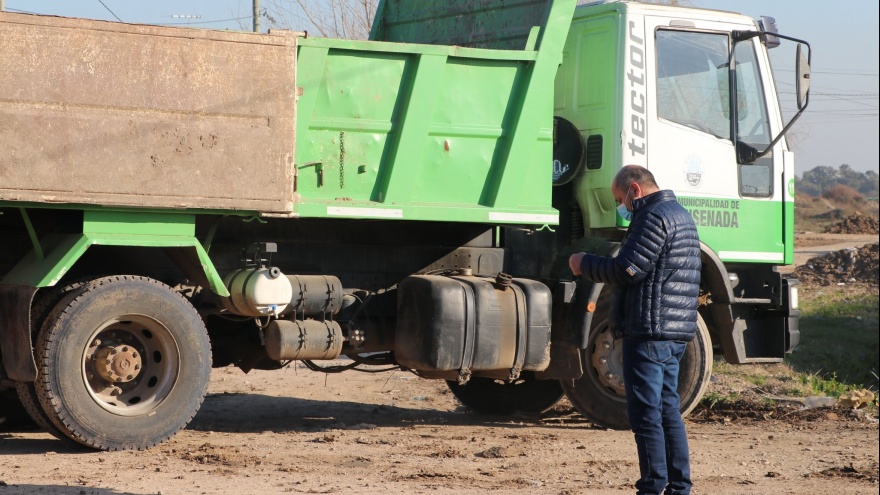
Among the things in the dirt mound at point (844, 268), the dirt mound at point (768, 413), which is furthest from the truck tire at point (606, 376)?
the dirt mound at point (844, 268)

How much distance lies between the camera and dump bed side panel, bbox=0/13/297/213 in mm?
6277

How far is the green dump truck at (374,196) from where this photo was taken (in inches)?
259

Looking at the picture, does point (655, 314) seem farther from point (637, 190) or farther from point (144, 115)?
point (144, 115)

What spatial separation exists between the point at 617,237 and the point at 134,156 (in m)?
3.54

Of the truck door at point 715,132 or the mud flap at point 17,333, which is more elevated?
the truck door at point 715,132

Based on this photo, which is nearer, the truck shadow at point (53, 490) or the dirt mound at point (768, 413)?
the truck shadow at point (53, 490)

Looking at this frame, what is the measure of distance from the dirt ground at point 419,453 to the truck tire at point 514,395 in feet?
0.37

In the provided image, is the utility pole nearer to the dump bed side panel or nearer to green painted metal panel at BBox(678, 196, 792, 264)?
green painted metal panel at BBox(678, 196, 792, 264)

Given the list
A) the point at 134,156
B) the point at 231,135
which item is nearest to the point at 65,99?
the point at 134,156

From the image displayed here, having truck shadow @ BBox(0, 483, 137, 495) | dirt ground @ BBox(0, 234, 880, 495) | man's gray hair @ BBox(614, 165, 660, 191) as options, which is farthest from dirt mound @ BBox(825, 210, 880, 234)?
truck shadow @ BBox(0, 483, 137, 495)

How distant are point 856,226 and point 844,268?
1570cm

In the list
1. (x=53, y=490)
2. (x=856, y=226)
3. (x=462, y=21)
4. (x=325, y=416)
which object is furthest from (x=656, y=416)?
(x=856, y=226)

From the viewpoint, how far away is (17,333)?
21.8ft

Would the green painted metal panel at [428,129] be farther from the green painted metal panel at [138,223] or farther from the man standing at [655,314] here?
the man standing at [655,314]
